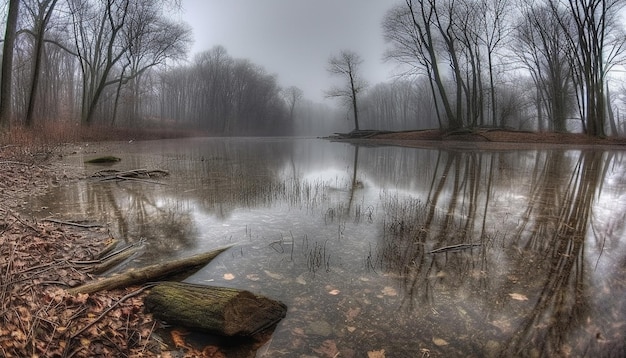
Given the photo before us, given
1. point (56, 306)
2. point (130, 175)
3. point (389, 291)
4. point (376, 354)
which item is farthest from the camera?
point (130, 175)

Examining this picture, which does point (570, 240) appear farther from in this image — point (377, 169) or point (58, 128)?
point (58, 128)

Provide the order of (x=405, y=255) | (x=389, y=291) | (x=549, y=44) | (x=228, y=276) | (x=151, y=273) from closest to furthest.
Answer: (x=389, y=291), (x=151, y=273), (x=228, y=276), (x=405, y=255), (x=549, y=44)

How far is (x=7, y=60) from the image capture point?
49.3ft

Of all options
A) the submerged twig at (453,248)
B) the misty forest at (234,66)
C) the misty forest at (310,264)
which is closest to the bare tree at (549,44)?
the misty forest at (234,66)

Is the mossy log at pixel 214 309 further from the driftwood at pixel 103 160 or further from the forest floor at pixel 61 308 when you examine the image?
the driftwood at pixel 103 160

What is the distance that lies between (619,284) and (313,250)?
3.51 meters

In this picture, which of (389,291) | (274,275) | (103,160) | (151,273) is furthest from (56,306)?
(103,160)

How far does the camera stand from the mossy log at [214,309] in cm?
294

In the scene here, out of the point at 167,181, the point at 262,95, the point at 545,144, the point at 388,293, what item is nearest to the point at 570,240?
the point at 388,293

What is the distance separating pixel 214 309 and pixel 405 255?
268 cm

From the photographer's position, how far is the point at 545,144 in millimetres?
25688

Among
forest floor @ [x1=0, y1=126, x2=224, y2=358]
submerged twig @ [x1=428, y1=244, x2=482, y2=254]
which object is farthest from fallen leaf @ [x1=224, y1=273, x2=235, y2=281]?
submerged twig @ [x1=428, y1=244, x2=482, y2=254]

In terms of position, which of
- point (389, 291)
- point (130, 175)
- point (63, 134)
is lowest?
point (389, 291)

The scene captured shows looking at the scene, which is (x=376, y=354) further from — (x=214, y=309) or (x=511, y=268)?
(x=511, y=268)
